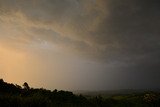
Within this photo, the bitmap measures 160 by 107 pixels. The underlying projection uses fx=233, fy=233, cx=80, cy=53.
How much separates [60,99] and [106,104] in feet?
20.6

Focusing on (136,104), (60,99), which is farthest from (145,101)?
(60,99)

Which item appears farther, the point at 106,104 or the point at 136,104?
the point at 136,104

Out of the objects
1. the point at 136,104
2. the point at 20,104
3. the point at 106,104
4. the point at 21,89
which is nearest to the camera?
the point at 20,104

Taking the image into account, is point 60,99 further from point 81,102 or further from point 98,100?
point 98,100

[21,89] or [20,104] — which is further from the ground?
[21,89]

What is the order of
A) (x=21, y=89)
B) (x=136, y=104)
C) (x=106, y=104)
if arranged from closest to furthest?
(x=106, y=104) → (x=136, y=104) → (x=21, y=89)

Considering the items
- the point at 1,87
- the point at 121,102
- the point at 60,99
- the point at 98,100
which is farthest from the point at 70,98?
the point at 1,87

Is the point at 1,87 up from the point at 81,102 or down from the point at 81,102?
up

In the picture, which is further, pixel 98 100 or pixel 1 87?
pixel 1 87

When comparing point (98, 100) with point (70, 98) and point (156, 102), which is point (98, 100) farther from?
A: point (156, 102)

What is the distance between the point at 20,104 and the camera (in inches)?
567

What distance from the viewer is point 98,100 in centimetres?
3072

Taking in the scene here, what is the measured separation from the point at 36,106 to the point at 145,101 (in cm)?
2224

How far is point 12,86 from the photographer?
34938 millimetres
